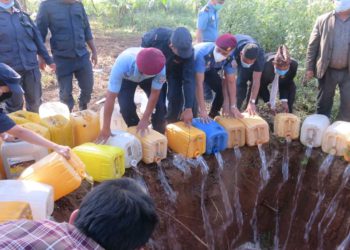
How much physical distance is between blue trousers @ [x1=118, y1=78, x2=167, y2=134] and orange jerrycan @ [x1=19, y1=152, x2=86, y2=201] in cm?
108

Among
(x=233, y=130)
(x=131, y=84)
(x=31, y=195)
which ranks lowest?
(x=233, y=130)

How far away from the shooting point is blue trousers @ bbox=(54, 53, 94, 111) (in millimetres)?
4449

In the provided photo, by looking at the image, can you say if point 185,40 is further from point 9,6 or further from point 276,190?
point 276,190

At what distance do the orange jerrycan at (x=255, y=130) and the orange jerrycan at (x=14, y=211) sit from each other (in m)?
2.66

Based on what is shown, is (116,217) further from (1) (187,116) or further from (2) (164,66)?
(1) (187,116)

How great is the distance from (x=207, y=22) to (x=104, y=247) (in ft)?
14.2

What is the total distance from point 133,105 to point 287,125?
6.26 ft

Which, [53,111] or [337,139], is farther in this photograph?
[337,139]

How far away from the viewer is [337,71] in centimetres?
462

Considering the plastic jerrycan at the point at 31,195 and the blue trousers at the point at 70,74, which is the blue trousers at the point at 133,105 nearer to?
the blue trousers at the point at 70,74

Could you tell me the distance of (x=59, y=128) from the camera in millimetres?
3654

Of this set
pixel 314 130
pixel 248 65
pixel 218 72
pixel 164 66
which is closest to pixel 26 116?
pixel 164 66

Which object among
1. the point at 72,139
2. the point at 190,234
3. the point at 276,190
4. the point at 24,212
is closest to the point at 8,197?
the point at 24,212

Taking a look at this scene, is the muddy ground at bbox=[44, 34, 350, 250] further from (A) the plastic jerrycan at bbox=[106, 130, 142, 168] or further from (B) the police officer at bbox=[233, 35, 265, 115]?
(B) the police officer at bbox=[233, 35, 265, 115]
